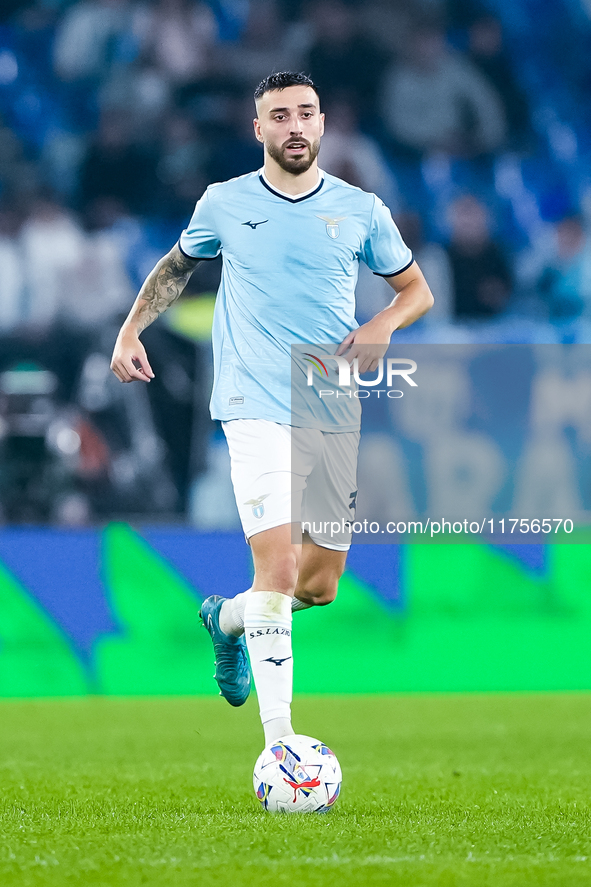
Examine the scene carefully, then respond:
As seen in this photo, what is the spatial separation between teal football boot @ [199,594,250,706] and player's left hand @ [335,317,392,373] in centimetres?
121

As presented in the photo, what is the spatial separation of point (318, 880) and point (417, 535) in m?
5.57

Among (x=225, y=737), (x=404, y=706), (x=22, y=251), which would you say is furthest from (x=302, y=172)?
(x=22, y=251)

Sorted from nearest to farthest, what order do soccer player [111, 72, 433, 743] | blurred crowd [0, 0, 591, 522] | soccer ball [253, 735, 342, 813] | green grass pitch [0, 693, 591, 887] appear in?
1. green grass pitch [0, 693, 591, 887]
2. soccer ball [253, 735, 342, 813]
3. soccer player [111, 72, 433, 743]
4. blurred crowd [0, 0, 591, 522]

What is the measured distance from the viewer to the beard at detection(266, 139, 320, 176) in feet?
12.9

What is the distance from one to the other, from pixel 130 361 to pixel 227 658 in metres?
1.23

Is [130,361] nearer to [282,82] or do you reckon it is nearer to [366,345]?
[366,345]

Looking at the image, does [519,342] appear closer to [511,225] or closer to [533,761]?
[511,225]

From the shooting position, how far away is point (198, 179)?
11.6 meters

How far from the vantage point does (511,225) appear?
11.5m

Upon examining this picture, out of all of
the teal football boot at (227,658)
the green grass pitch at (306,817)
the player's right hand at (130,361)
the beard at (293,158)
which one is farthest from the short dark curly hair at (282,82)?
the green grass pitch at (306,817)

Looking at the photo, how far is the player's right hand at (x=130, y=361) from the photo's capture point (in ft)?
13.2

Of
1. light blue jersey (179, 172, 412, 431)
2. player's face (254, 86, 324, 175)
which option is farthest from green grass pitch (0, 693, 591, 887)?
player's face (254, 86, 324, 175)

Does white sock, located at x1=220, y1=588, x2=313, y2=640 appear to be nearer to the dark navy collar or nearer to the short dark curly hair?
the dark navy collar

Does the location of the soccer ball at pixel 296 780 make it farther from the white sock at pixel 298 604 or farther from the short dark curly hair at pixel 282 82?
the short dark curly hair at pixel 282 82
